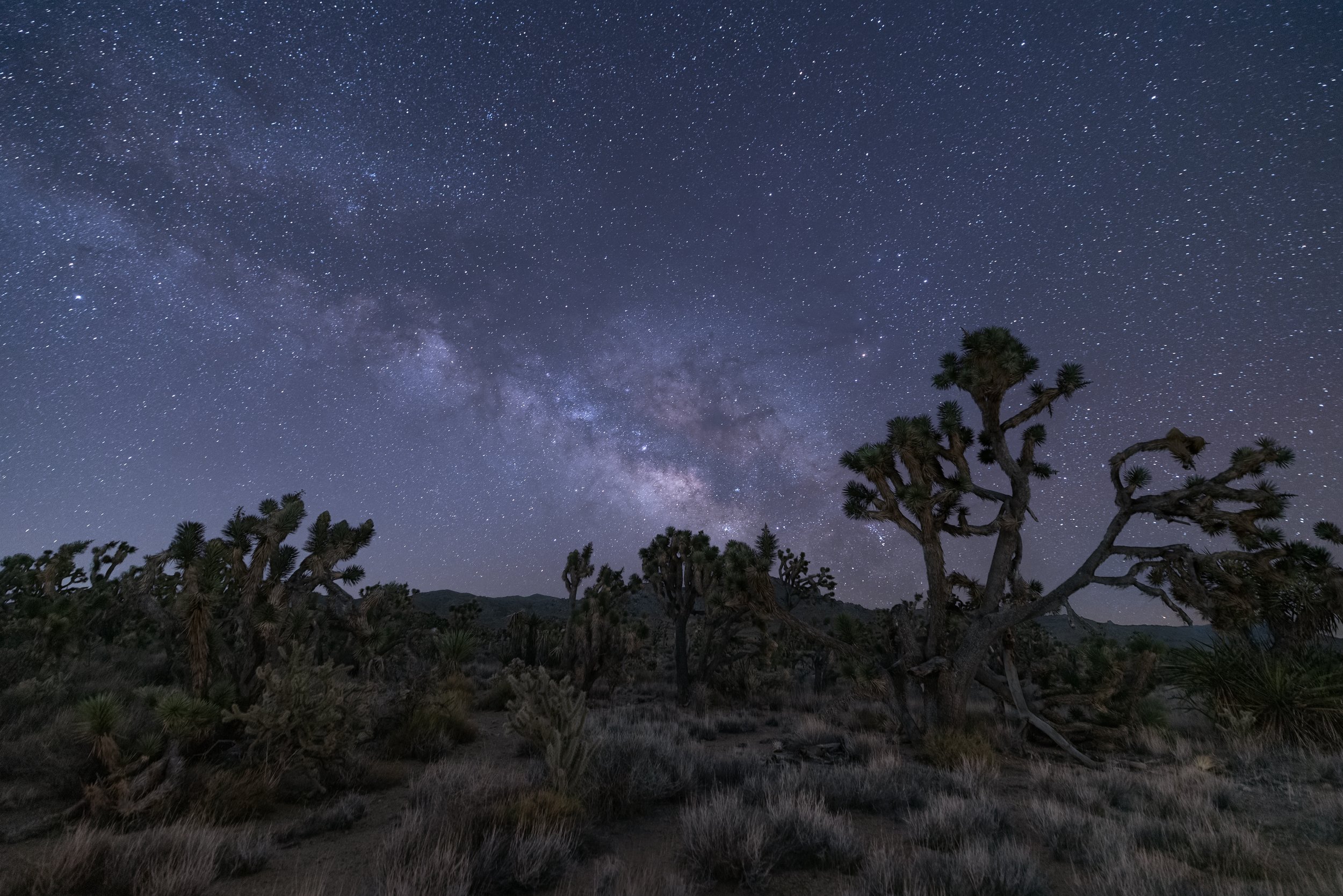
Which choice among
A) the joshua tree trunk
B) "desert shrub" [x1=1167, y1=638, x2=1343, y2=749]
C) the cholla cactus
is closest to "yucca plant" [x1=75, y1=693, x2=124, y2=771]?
the cholla cactus

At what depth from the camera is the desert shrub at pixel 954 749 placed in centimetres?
1075

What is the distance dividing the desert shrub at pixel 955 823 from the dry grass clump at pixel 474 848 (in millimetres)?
3990

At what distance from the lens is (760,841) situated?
18.8 ft

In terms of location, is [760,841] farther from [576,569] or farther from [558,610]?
[558,610]

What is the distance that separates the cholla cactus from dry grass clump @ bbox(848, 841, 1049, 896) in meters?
4.03

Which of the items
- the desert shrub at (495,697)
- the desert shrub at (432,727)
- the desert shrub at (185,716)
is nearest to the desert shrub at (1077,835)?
the desert shrub at (432,727)

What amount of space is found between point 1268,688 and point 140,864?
19319mm

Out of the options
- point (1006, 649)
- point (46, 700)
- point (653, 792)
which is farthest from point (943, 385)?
point (46, 700)

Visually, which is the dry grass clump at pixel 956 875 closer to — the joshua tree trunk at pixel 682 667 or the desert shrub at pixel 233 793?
the desert shrub at pixel 233 793

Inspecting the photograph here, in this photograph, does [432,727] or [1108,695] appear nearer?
[432,727]

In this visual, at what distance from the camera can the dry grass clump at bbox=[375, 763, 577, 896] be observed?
483cm

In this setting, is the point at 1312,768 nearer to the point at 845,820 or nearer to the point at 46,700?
the point at 845,820

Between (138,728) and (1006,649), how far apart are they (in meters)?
17.1

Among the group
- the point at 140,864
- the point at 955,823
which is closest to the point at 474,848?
the point at 140,864
